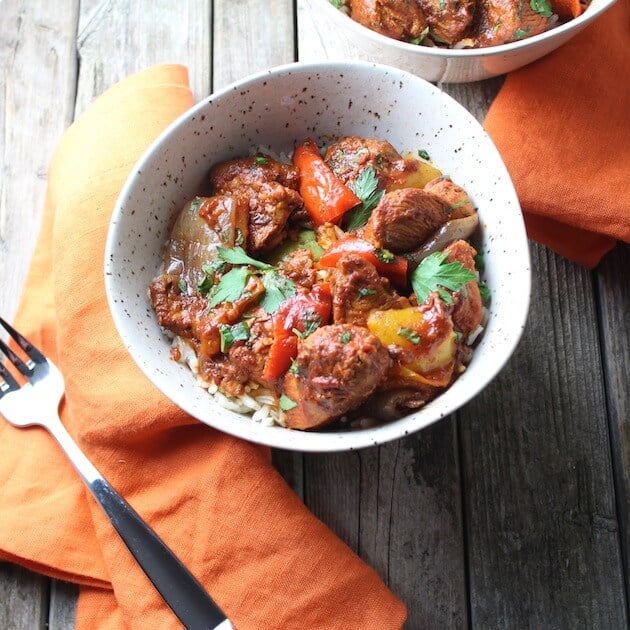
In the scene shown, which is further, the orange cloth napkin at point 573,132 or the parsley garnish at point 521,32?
the orange cloth napkin at point 573,132

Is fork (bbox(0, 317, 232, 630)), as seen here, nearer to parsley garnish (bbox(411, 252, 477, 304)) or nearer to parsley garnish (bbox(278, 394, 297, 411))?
parsley garnish (bbox(278, 394, 297, 411))

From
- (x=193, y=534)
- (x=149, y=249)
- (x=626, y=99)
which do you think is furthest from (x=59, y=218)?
(x=626, y=99)

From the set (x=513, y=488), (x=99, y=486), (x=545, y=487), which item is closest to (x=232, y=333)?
(x=99, y=486)

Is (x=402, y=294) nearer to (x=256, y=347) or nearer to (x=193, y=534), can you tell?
(x=256, y=347)

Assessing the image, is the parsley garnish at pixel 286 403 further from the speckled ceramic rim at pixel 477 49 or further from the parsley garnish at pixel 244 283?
the speckled ceramic rim at pixel 477 49

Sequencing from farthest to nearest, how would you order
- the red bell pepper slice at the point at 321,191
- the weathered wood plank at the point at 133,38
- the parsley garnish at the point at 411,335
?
1. the weathered wood plank at the point at 133,38
2. the red bell pepper slice at the point at 321,191
3. the parsley garnish at the point at 411,335

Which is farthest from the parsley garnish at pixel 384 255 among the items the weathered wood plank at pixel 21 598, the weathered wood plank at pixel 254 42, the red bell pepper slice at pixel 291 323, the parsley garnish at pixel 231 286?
the weathered wood plank at pixel 21 598
